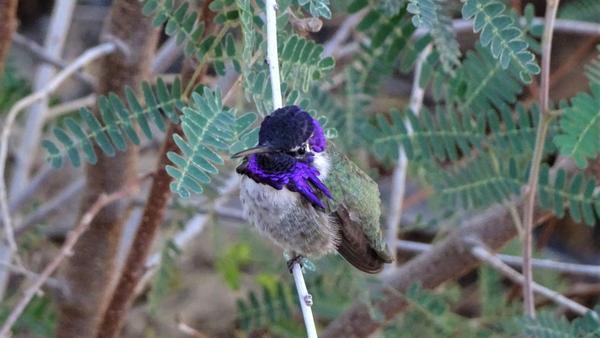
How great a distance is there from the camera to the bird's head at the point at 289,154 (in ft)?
4.99

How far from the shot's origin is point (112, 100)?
199 cm

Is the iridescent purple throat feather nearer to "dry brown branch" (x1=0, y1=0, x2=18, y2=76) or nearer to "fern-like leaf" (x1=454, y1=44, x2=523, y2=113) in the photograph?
"fern-like leaf" (x1=454, y1=44, x2=523, y2=113)

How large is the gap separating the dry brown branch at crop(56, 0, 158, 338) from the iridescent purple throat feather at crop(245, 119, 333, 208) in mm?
629

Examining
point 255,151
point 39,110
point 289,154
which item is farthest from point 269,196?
point 39,110

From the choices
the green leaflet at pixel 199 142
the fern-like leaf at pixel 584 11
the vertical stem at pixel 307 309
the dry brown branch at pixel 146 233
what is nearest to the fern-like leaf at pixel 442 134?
the dry brown branch at pixel 146 233

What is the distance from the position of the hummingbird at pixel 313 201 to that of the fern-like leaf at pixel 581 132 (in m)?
0.40

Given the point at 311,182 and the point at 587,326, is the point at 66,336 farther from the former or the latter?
the point at 587,326

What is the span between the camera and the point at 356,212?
1.90 metres

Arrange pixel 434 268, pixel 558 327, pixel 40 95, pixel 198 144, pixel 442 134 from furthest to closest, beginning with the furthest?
1. pixel 434 268
2. pixel 442 134
3. pixel 40 95
4. pixel 558 327
5. pixel 198 144

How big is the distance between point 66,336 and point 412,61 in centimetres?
119

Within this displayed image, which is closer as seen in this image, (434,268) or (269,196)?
(269,196)

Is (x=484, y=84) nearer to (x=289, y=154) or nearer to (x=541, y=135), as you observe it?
(x=541, y=135)

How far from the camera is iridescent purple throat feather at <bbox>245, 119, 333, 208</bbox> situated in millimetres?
1725

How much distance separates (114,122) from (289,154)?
507mm
